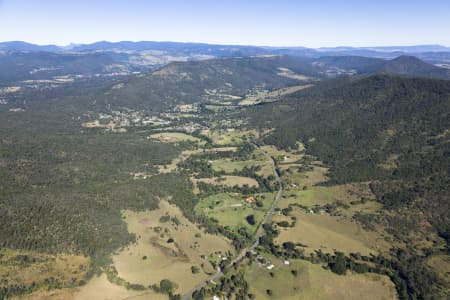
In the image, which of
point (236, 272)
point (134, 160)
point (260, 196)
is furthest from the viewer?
point (134, 160)

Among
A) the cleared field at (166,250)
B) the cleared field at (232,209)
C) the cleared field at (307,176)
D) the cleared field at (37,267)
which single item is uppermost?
the cleared field at (37,267)

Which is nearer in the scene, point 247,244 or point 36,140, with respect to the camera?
point 247,244

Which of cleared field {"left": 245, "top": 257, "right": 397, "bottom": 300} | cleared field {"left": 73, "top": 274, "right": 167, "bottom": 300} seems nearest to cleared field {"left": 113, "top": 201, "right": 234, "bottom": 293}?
cleared field {"left": 73, "top": 274, "right": 167, "bottom": 300}

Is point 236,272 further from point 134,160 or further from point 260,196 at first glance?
point 134,160

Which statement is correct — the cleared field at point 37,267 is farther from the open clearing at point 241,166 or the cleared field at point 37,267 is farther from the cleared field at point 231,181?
the open clearing at point 241,166

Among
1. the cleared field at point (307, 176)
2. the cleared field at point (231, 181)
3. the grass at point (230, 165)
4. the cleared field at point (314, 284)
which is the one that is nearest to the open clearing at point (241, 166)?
the grass at point (230, 165)

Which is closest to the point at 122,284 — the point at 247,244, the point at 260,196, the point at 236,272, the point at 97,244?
the point at 97,244

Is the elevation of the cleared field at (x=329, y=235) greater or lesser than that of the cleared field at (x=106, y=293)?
lesser
